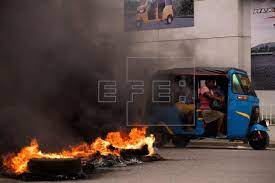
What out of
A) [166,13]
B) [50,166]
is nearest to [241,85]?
[50,166]

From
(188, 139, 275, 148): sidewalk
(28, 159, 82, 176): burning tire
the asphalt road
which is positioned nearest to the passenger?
the asphalt road

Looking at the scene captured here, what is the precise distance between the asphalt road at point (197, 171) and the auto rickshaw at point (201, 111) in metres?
2.48

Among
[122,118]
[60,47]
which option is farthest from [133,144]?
[60,47]

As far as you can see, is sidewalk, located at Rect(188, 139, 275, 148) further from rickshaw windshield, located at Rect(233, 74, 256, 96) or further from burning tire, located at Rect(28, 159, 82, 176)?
burning tire, located at Rect(28, 159, 82, 176)

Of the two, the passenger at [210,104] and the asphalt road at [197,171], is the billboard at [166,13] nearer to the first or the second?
the passenger at [210,104]

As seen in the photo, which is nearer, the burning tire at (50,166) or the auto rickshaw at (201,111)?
the burning tire at (50,166)

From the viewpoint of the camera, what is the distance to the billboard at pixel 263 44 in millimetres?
21188

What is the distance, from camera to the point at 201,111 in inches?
621

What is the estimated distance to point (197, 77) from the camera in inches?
624

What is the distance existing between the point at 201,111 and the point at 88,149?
17.1 ft

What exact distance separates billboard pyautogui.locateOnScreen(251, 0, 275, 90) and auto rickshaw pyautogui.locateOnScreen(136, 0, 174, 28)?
3787mm

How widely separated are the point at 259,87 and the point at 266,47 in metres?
1.57

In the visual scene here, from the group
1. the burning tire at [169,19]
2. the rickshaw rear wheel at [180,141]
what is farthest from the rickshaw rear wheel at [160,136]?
the burning tire at [169,19]

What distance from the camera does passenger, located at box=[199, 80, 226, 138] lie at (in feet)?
51.4
